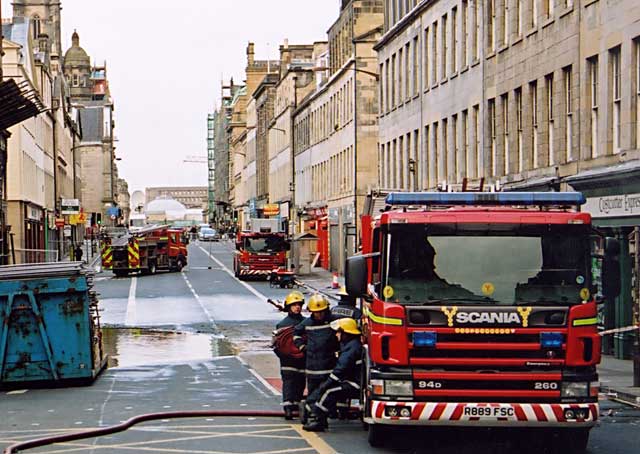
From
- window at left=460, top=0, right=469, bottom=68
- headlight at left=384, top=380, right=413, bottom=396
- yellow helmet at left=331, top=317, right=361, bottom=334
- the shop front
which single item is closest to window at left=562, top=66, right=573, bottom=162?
the shop front

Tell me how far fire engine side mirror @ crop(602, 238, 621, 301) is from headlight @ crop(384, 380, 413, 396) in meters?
2.25

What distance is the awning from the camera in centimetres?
3653

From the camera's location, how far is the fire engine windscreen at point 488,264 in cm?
1343

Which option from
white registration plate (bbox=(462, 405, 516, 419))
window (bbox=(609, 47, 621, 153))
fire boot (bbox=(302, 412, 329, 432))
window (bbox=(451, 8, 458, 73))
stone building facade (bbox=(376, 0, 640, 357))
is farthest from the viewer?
window (bbox=(451, 8, 458, 73))

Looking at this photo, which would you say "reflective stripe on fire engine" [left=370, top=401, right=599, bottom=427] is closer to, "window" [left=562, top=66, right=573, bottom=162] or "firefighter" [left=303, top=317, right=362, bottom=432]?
"firefighter" [left=303, top=317, right=362, bottom=432]

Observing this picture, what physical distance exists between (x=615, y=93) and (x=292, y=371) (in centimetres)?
1425

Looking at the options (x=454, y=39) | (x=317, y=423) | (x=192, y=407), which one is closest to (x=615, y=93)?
(x=192, y=407)

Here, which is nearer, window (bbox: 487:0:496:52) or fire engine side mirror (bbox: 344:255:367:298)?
fire engine side mirror (bbox: 344:255:367:298)

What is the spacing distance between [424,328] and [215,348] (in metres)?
18.1

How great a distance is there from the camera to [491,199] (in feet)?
46.8

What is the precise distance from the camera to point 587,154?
30000 millimetres

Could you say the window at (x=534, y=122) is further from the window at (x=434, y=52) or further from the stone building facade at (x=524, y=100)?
the window at (x=434, y=52)

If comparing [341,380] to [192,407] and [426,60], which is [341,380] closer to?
[192,407]

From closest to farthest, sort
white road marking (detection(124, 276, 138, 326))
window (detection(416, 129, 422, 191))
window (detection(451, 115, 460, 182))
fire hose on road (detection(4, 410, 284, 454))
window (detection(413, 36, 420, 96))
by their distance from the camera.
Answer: fire hose on road (detection(4, 410, 284, 454)), white road marking (detection(124, 276, 138, 326)), window (detection(451, 115, 460, 182)), window (detection(416, 129, 422, 191)), window (detection(413, 36, 420, 96))
